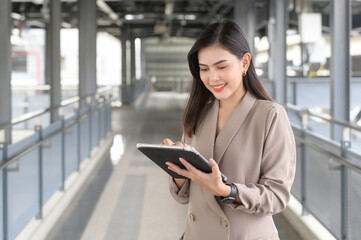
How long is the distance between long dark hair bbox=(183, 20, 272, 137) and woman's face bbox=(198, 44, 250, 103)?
0.02 metres

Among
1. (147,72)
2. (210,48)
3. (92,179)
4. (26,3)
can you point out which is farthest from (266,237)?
(147,72)

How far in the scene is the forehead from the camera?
1.83 metres

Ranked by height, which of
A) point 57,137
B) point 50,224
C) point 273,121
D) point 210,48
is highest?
point 210,48

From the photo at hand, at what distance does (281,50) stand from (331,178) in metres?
5.33

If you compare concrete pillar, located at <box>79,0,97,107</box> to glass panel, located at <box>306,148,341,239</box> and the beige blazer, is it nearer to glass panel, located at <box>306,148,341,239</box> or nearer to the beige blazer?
glass panel, located at <box>306,148,341,239</box>

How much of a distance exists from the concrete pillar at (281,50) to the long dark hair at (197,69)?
25.2ft

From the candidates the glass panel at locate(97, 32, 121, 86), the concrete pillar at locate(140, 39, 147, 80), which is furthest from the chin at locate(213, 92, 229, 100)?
the glass panel at locate(97, 32, 121, 86)

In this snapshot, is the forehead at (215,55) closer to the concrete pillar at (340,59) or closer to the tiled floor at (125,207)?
the tiled floor at (125,207)

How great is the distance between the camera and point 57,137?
6.37 meters

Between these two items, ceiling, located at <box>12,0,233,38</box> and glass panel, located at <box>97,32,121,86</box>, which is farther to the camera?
glass panel, located at <box>97,32,121,86</box>

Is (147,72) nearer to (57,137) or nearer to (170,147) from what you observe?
(57,137)

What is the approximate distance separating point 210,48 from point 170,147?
0.37 metres

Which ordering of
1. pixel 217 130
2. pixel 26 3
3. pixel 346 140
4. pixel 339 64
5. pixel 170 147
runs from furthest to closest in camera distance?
1. pixel 26 3
2. pixel 339 64
3. pixel 346 140
4. pixel 217 130
5. pixel 170 147

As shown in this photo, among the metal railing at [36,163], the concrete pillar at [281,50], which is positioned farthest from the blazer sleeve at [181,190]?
the concrete pillar at [281,50]
